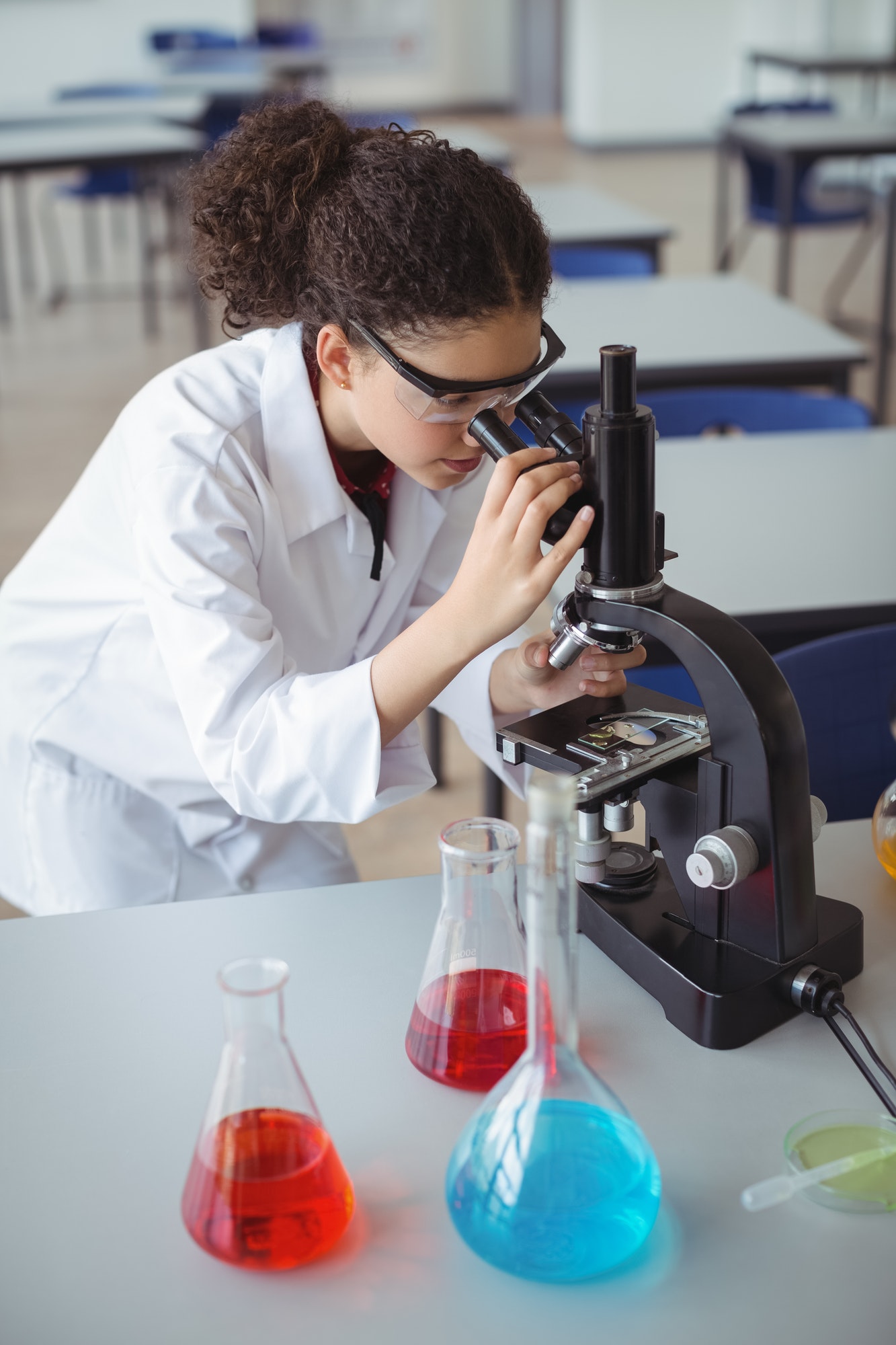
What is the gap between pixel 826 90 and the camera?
9.52 metres

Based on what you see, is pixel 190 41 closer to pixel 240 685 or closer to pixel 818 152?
pixel 818 152

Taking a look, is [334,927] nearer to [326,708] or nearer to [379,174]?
[326,708]

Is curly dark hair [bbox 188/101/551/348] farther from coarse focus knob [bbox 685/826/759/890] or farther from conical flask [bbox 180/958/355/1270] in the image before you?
conical flask [bbox 180/958/355/1270]

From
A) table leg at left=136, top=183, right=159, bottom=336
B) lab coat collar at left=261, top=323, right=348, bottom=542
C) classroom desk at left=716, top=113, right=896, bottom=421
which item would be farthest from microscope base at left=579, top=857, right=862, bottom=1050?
table leg at left=136, top=183, right=159, bottom=336

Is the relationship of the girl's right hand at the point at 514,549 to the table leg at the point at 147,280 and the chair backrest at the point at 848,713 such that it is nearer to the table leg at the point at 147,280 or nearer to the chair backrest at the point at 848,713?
the chair backrest at the point at 848,713

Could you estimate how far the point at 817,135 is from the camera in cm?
516

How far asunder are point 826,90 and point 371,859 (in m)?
8.77

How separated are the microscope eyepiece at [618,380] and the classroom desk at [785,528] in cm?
72

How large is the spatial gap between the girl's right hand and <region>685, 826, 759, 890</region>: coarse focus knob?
0.20 meters

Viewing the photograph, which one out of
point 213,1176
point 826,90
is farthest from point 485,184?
point 826,90

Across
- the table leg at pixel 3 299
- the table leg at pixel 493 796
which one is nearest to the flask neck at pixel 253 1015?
the table leg at pixel 493 796

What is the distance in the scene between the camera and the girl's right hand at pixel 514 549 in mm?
873

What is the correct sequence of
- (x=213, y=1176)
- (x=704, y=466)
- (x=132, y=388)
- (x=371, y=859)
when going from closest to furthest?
1. (x=213, y=1176)
2. (x=704, y=466)
3. (x=371, y=859)
4. (x=132, y=388)

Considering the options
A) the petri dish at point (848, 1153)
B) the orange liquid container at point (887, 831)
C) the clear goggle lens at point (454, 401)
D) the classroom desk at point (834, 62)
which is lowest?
the petri dish at point (848, 1153)
